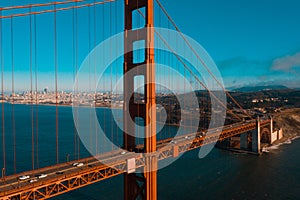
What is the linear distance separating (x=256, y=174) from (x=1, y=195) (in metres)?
19.1

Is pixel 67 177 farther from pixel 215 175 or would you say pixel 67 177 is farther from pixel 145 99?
pixel 215 175

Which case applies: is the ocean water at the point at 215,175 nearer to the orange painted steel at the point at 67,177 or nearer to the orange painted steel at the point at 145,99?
the orange painted steel at the point at 67,177

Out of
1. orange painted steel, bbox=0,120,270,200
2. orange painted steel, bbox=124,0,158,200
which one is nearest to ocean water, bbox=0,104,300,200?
orange painted steel, bbox=0,120,270,200

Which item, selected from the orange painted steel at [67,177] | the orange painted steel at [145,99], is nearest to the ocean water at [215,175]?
the orange painted steel at [67,177]

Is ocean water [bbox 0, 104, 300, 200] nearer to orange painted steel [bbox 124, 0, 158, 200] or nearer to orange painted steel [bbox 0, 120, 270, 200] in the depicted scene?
orange painted steel [bbox 0, 120, 270, 200]

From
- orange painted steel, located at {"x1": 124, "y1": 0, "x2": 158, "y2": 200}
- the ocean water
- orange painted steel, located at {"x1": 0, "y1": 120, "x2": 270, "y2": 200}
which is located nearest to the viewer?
orange painted steel, located at {"x1": 0, "y1": 120, "x2": 270, "y2": 200}

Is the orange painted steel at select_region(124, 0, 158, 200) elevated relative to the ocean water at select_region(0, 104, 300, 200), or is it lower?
elevated

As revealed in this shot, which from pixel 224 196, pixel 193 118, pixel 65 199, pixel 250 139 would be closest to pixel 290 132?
pixel 250 139

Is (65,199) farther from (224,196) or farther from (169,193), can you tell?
(224,196)

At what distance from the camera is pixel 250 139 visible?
28.9 metres

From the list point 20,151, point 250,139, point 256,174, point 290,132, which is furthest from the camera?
point 290,132

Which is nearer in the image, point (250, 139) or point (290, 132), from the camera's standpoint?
point (250, 139)

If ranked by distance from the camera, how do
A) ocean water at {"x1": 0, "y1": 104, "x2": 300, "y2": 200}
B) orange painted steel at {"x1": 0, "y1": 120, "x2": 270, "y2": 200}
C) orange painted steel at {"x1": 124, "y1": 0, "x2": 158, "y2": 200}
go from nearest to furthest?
1. orange painted steel at {"x1": 0, "y1": 120, "x2": 270, "y2": 200}
2. orange painted steel at {"x1": 124, "y1": 0, "x2": 158, "y2": 200}
3. ocean water at {"x1": 0, "y1": 104, "x2": 300, "y2": 200}

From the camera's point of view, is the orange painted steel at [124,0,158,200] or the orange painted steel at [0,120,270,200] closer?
the orange painted steel at [0,120,270,200]
